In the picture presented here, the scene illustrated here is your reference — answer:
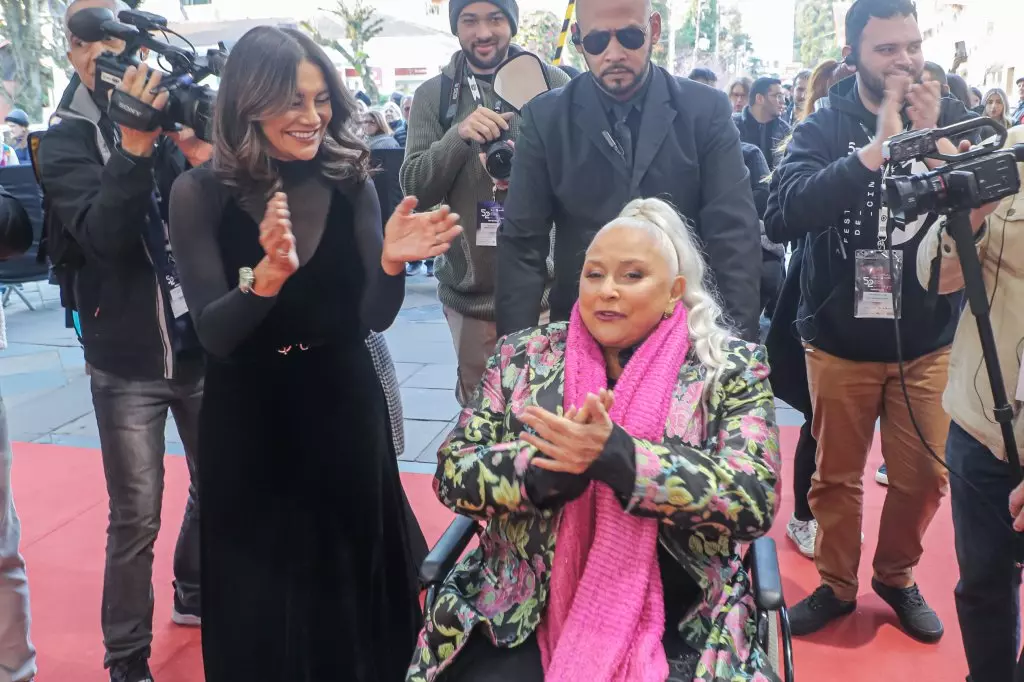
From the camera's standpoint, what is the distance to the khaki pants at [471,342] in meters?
3.17

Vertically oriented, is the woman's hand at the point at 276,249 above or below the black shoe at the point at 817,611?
above

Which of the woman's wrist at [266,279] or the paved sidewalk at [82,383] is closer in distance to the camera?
the woman's wrist at [266,279]

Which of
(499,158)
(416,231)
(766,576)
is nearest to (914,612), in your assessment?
(766,576)

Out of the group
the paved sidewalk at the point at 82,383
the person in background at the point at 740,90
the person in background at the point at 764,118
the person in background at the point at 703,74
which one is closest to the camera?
the paved sidewalk at the point at 82,383

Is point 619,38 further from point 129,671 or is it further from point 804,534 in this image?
point 129,671

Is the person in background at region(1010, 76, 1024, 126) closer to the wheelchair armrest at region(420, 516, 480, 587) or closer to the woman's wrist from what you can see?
the wheelchair armrest at region(420, 516, 480, 587)

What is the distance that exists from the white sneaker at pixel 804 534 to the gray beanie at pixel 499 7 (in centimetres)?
214

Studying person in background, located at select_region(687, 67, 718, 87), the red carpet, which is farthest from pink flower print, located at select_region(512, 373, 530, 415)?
person in background, located at select_region(687, 67, 718, 87)

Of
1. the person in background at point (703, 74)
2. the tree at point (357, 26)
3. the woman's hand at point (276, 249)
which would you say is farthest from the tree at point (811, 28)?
the woman's hand at point (276, 249)

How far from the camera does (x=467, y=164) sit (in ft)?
9.73

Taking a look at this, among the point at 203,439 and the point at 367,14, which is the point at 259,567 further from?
the point at 367,14

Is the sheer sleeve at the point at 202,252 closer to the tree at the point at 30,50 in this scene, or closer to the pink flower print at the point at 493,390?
the pink flower print at the point at 493,390

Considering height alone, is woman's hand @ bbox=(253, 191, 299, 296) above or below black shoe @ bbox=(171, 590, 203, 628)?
above

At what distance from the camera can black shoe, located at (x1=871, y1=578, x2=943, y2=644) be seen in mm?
2701
